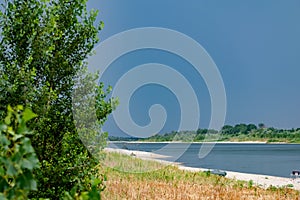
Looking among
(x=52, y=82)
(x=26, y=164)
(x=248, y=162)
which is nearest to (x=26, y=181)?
(x=26, y=164)

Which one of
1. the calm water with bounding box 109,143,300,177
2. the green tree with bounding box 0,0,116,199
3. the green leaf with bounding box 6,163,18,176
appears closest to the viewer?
the green leaf with bounding box 6,163,18,176

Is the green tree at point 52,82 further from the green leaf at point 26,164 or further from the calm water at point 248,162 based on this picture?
the calm water at point 248,162

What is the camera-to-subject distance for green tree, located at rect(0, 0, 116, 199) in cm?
512

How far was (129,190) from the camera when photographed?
8703mm

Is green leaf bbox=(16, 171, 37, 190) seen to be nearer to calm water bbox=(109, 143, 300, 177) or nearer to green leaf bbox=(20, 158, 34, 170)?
green leaf bbox=(20, 158, 34, 170)

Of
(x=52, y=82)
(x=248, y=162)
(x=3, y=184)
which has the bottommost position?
(x=3, y=184)

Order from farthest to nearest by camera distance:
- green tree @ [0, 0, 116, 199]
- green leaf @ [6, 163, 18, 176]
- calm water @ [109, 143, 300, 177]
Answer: calm water @ [109, 143, 300, 177] → green tree @ [0, 0, 116, 199] → green leaf @ [6, 163, 18, 176]

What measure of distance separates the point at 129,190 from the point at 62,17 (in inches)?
166

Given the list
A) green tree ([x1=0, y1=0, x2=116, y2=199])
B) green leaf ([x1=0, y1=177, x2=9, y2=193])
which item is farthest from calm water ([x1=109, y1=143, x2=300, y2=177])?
green leaf ([x1=0, y1=177, x2=9, y2=193])

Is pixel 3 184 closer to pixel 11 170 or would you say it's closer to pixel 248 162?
pixel 11 170

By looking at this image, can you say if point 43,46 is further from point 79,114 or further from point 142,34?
point 142,34

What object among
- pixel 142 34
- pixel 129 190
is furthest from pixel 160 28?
pixel 129 190

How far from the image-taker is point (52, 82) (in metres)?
5.63

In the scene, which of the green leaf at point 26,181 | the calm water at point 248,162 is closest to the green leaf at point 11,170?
the green leaf at point 26,181
